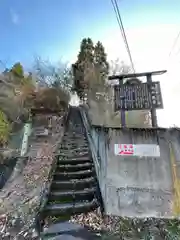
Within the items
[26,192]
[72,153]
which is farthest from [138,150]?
[26,192]

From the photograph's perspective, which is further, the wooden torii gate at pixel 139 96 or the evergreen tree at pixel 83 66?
the evergreen tree at pixel 83 66

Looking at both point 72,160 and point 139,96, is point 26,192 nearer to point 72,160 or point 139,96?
point 72,160

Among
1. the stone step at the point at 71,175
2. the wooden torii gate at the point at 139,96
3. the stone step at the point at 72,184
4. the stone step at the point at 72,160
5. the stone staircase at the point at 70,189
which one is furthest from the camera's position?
the wooden torii gate at the point at 139,96

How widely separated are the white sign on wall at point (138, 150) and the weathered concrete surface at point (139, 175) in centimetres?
12

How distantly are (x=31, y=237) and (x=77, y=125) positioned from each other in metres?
7.08

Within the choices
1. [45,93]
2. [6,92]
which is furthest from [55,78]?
[6,92]

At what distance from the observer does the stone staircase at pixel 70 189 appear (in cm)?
370

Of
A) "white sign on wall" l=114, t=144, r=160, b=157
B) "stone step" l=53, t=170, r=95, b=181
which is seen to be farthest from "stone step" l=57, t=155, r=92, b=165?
"white sign on wall" l=114, t=144, r=160, b=157

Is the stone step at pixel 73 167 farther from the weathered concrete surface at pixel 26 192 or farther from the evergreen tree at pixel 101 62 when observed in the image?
the evergreen tree at pixel 101 62

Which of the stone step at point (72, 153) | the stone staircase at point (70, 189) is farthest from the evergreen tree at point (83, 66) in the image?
the stone staircase at point (70, 189)

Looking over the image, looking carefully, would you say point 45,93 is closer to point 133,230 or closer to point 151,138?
point 151,138

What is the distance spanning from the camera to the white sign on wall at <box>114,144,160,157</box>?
18.8 ft

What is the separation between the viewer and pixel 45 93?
1440cm

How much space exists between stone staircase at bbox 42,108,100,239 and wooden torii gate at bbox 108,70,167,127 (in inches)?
111
